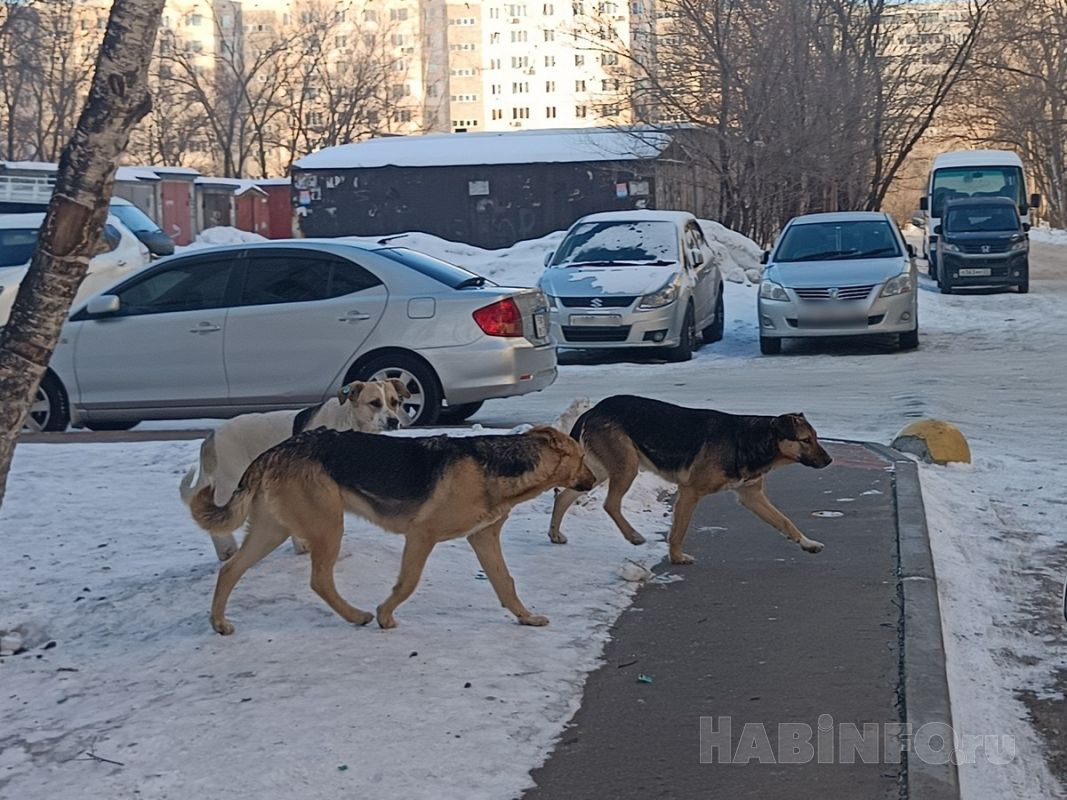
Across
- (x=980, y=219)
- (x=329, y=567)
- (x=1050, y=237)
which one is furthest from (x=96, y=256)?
(x=1050, y=237)

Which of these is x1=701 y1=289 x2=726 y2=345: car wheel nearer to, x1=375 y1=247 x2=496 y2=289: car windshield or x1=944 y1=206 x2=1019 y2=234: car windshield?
x1=375 y1=247 x2=496 y2=289: car windshield

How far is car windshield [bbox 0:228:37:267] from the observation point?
54.5ft

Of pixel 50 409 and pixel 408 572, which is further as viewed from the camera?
pixel 50 409

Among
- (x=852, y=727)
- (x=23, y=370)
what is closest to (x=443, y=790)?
(x=852, y=727)

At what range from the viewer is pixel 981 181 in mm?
33781

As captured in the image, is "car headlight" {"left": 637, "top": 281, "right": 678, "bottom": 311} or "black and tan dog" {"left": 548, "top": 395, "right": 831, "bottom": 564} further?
"car headlight" {"left": 637, "top": 281, "right": 678, "bottom": 311}

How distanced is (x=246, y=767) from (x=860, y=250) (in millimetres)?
15409

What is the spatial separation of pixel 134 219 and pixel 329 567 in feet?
55.1

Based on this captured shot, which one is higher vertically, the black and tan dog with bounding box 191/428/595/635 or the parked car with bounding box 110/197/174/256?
the parked car with bounding box 110/197/174/256

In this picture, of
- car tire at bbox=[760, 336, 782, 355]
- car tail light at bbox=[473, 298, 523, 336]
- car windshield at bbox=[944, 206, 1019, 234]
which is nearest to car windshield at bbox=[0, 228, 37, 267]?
car tail light at bbox=[473, 298, 523, 336]

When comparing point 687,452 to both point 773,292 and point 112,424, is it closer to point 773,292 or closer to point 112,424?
point 112,424

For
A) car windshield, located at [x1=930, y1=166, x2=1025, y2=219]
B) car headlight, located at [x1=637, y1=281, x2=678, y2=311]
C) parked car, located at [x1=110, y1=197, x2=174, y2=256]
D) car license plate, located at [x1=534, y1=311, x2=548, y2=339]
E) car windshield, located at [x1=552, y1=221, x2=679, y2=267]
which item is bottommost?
car license plate, located at [x1=534, y1=311, x2=548, y2=339]

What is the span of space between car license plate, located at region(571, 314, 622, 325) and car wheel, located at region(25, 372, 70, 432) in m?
6.85

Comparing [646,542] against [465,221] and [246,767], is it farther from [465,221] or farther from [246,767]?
[465,221]
